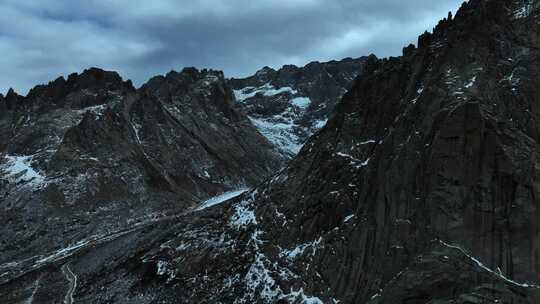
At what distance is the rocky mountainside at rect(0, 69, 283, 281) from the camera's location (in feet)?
292

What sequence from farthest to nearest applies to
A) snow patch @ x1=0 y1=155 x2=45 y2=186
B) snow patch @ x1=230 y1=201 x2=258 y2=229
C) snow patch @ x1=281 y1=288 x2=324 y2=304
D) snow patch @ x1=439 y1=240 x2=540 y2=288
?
snow patch @ x1=0 y1=155 x2=45 y2=186
snow patch @ x1=230 y1=201 x2=258 y2=229
snow patch @ x1=281 y1=288 x2=324 y2=304
snow patch @ x1=439 y1=240 x2=540 y2=288

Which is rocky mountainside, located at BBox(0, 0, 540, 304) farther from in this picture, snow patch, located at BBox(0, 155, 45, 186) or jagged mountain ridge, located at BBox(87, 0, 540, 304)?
snow patch, located at BBox(0, 155, 45, 186)

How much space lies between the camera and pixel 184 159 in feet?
416

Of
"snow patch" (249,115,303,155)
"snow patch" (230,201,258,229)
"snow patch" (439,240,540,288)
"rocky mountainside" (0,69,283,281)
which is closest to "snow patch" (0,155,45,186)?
"rocky mountainside" (0,69,283,281)

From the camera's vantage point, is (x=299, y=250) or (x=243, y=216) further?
(x=243, y=216)

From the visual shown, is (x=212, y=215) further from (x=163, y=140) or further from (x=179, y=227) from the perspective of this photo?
(x=163, y=140)

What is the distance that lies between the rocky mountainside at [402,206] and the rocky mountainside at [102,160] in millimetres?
29226

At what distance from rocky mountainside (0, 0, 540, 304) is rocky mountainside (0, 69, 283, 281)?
2923 cm

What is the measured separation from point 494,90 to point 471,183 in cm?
746

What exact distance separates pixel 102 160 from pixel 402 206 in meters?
78.9

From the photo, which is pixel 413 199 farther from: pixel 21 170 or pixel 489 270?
pixel 21 170

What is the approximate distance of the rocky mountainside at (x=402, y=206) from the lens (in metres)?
34.5

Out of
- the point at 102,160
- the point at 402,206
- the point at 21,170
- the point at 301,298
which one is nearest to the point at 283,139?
the point at 102,160

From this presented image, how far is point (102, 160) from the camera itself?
354 feet
